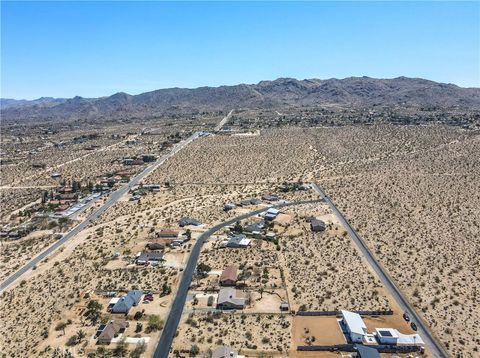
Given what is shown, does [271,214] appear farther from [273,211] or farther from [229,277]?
[229,277]

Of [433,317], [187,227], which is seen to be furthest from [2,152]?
[433,317]

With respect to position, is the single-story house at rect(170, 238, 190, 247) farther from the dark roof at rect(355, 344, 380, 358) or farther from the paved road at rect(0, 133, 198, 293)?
the dark roof at rect(355, 344, 380, 358)

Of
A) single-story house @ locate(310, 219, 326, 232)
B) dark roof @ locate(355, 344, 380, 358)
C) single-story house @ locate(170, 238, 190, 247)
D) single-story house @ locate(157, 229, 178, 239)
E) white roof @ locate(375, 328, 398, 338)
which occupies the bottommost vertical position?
dark roof @ locate(355, 344, 380, 358)

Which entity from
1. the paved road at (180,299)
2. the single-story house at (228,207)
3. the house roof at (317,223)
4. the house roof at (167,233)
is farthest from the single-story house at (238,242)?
the single-story house at (228,207)

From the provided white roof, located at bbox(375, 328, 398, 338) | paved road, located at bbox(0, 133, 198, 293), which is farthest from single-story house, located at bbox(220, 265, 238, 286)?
paved road, located at bbox(0, 133, 198, 293)

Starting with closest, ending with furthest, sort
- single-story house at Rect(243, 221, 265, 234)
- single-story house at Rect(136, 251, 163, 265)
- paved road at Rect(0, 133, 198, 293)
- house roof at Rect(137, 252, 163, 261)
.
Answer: paved road at Rect(0, 133, 198, 293)
single-story house at Rect(136, 251, 163, 265)
house roof at Rect(137, 252, 163, 261)
single-story house at Rect(243, 221, 265, 234)

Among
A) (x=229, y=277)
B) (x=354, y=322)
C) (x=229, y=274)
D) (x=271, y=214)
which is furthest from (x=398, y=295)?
(x=271, y=214)

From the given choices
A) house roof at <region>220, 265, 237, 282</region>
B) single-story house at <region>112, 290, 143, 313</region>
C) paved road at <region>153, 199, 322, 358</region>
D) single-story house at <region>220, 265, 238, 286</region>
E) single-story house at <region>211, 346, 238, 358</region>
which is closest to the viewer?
single-story house at <region>211, 346, 238, 358</region>
